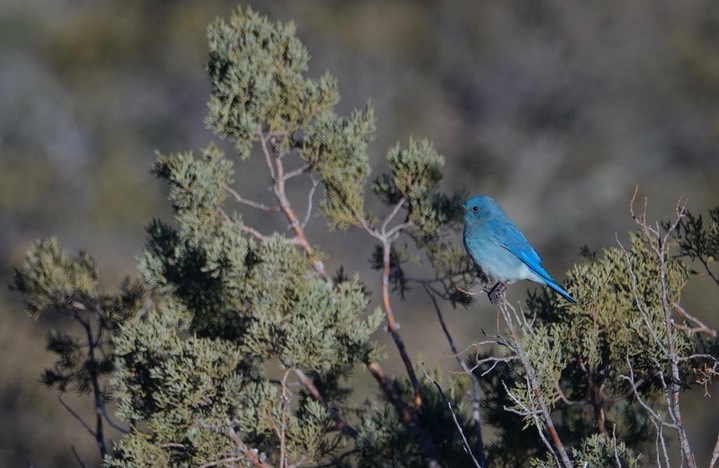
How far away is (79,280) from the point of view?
16.1ft

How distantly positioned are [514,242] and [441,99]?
13364 millimetres

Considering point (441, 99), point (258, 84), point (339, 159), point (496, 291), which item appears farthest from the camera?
point (441, 99)

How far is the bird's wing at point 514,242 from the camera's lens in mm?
4859

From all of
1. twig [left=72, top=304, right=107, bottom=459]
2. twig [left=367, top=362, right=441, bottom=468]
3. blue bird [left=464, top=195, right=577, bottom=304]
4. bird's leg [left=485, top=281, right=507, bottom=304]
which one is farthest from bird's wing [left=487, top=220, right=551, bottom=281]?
twig [left=72, top=304, right=107, bottom=459]

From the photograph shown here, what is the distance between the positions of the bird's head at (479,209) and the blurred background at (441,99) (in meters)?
10.7

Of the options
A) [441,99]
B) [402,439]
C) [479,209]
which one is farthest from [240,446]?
[441,99]

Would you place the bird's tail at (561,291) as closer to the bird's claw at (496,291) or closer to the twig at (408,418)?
the bird's claw at (496,291)

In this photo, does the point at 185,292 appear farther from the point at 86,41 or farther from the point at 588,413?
the point at 86,41

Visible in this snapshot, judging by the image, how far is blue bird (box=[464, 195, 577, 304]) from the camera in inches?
181

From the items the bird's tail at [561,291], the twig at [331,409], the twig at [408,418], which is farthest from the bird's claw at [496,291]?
the twig at [331,409]

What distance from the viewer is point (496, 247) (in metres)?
4.71

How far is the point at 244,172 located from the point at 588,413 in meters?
11.1

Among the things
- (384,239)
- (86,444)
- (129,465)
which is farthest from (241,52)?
(86,444)

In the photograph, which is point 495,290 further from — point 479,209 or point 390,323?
point 479,209
